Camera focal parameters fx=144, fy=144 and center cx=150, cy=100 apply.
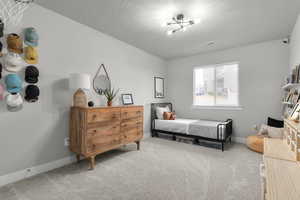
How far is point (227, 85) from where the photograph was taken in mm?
4230

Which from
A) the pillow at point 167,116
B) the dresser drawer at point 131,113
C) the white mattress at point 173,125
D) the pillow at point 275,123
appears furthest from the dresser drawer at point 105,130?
the pillow at point 275,123

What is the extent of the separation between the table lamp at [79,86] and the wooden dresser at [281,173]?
254 cm

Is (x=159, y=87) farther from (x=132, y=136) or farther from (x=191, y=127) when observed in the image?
(x=132, y=136)

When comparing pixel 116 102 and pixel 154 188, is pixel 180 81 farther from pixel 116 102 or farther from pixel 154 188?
pixel 154 188

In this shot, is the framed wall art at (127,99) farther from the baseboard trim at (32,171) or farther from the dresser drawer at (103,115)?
the baseboard trim at (32,171)

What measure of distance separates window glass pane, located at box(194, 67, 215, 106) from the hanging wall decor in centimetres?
291

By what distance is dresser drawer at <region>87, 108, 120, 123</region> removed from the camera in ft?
→ 7.68

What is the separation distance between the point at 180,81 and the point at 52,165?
417cm

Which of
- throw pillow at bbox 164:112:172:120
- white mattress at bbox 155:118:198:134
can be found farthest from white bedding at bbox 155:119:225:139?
throw pillow at bbox 164:112:172:120

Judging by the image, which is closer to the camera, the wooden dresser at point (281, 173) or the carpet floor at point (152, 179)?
the wooden dresser at point (281, 173)

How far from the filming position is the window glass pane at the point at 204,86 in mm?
4508

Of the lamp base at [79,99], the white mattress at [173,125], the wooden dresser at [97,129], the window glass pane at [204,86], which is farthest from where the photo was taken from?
the window glass pane at [204,86]

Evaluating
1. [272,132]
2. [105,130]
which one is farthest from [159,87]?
[272,132]

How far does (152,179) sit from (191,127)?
1.95m
